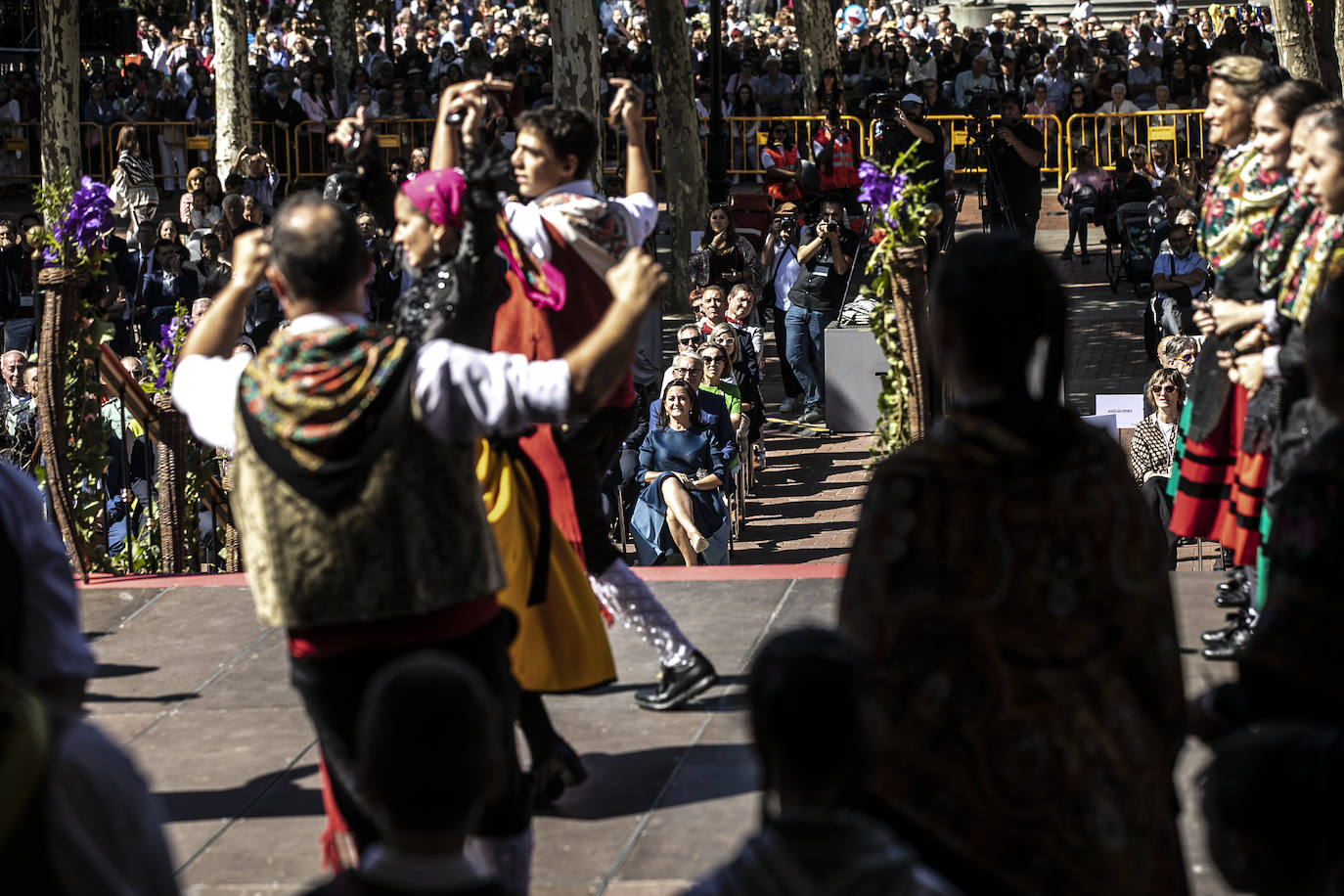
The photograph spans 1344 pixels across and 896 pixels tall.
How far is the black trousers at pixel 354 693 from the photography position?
11.5ft

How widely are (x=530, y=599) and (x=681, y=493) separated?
18.9ft

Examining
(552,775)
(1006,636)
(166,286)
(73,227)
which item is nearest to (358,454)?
(1006,636)

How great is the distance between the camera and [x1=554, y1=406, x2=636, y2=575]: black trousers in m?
5.18

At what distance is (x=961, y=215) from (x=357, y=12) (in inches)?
594

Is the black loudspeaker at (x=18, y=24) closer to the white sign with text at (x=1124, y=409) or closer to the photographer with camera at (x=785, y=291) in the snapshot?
the photographer with camera at (x=785, y=291)

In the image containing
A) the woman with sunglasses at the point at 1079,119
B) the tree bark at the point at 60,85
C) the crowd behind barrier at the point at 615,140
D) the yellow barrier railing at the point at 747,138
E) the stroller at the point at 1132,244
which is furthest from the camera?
the yellow barrier railing at the point at 747,138

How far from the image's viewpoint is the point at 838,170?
62.4ft

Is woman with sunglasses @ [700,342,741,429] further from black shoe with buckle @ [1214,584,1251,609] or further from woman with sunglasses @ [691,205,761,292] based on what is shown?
black shoe with buckle @ [1214,584,1251,609]

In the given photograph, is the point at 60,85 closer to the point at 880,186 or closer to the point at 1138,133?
the point at 1138,133

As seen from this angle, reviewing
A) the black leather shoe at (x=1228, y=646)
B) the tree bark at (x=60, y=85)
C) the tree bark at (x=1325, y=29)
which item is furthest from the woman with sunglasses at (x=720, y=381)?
the tree bark at (x=60, y=85)

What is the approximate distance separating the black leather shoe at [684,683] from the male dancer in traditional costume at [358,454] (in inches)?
75.4

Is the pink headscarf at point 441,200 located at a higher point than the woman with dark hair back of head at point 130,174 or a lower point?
lower

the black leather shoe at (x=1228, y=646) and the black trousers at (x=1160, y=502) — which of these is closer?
the black leather shoe at (x=1228, y=646)

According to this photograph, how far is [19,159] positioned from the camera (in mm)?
27703
